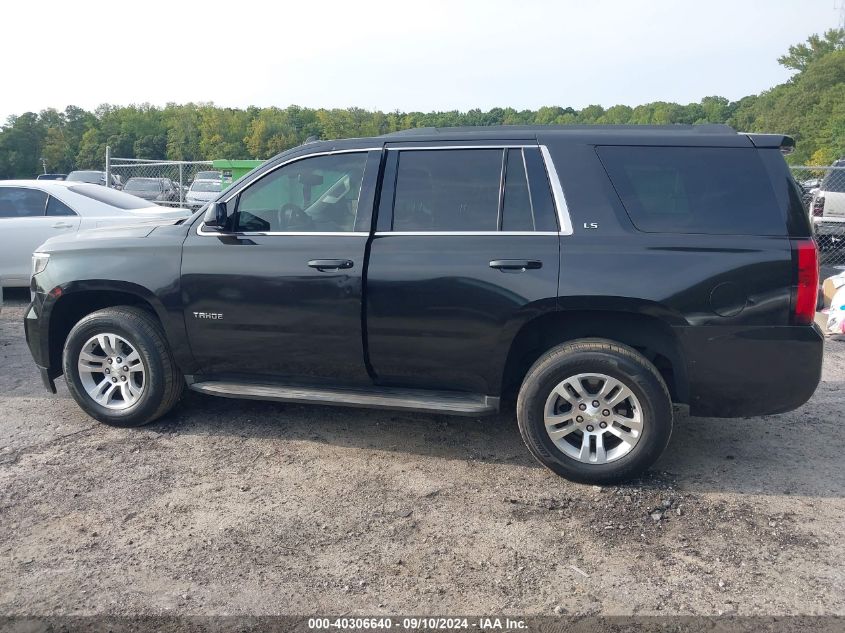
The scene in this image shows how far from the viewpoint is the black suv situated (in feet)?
12.4

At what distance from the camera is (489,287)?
3.97 metres

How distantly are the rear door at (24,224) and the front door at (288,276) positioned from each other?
5246 mm

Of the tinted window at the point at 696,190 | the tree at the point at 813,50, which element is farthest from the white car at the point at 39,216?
the tree at the point at 813,50

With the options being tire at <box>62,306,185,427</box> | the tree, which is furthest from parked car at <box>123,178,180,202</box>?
the tree

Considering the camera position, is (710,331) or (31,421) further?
(31,421)

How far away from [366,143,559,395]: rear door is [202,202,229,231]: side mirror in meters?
1.01

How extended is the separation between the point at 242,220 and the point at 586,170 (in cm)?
217

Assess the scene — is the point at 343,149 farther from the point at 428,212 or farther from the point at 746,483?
the point at 746,483

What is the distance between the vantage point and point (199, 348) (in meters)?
4.52

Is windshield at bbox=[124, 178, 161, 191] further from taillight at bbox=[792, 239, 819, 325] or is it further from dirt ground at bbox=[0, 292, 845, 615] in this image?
taillight at bbox=[792, 239, 819, 325]

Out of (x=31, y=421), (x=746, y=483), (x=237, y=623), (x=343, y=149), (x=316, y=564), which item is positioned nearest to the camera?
(x=237, y=623)

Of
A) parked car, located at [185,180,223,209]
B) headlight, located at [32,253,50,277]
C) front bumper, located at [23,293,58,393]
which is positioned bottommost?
front bumper, located at [23,293,58,393]

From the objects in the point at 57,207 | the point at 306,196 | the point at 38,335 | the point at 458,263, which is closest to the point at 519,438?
the point at 458,263

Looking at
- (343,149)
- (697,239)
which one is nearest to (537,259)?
(697,239)
